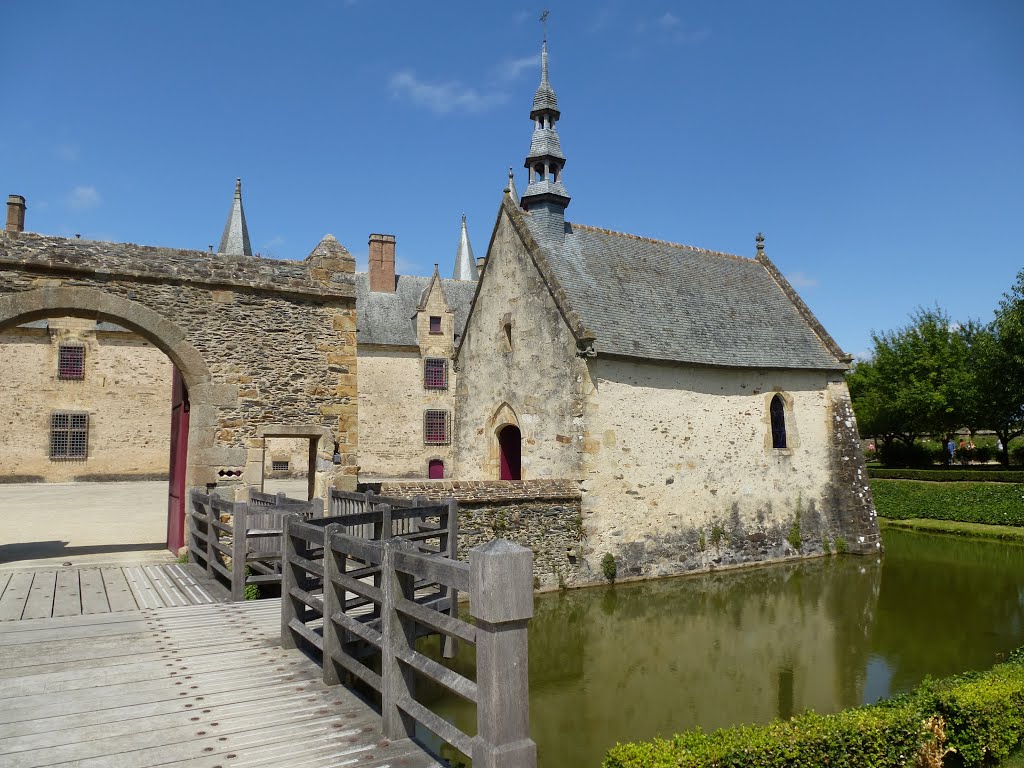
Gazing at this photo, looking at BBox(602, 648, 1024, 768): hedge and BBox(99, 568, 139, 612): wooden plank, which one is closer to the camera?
BBox(602, 648, 1024, 768): hedge

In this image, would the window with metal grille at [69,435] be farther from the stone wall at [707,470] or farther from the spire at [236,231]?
the stone wall at [707,470]

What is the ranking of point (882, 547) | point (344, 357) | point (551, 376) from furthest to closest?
point (882, 547) → point (551, 376) → point (344, 357)

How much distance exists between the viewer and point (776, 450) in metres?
17.7

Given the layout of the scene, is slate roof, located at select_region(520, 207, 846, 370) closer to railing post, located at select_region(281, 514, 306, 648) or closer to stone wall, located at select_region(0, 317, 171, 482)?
railing post, located at select_region(281, 514, 306, 648)

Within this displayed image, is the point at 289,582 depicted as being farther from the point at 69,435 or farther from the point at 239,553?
the point at 69,435

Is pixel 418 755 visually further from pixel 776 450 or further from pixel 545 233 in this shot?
pixel 776 450

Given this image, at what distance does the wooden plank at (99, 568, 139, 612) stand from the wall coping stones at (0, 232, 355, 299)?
14.0ft

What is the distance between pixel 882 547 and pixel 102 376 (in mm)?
29221

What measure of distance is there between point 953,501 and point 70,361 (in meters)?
33.6

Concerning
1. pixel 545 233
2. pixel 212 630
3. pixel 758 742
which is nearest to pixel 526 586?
pixel 758 742

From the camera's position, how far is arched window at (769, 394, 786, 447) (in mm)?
18125

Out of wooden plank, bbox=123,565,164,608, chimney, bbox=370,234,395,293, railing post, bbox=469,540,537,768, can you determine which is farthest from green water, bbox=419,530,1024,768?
chimney, bbox=370,234,395,293

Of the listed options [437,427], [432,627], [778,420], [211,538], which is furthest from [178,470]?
[437,427]

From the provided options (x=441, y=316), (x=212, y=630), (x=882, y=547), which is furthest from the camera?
(x=441, y=316)
